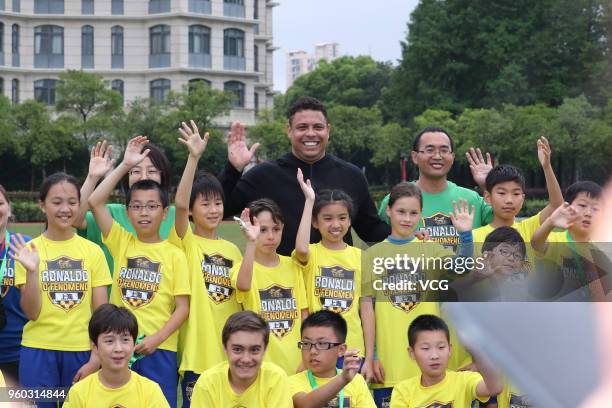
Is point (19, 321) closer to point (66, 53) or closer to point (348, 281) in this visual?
point (348, 281)

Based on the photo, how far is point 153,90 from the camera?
45156 mm

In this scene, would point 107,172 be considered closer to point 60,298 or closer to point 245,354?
point 60,298

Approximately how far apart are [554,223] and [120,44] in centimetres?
4350

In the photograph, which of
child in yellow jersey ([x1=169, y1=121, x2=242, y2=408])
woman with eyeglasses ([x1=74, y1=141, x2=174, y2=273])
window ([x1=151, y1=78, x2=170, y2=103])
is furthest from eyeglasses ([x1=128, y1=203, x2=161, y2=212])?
window ([x1=151, y1=78, x2=170, y2=103])

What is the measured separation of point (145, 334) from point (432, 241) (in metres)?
1.74

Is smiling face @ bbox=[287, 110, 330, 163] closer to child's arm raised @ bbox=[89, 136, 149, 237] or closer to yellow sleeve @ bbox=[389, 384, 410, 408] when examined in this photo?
child's arm raised @ bbox=[89, 136, 149, 237]

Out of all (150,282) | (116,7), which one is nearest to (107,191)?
(150,282)

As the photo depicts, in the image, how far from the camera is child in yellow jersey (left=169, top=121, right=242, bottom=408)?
15.4ft

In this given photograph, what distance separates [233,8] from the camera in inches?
1815

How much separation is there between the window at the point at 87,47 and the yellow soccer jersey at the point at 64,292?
42.4m

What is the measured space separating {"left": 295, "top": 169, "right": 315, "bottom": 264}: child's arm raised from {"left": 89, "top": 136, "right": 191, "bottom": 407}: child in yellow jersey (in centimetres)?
65

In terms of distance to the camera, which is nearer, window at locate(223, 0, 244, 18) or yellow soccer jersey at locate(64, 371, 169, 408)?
yellow soccer jersey at locate(64, 371, 169, 408)

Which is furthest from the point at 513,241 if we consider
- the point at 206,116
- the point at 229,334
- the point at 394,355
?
the point at 206,116

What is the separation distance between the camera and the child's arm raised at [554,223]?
398cm
